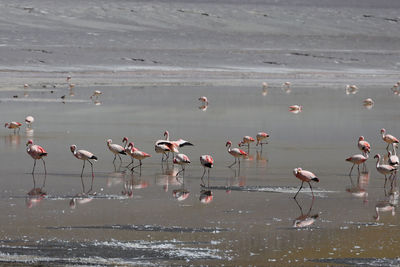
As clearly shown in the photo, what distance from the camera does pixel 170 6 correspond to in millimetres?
82938

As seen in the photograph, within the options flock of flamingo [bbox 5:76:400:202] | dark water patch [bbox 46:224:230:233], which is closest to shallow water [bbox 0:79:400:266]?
dark water patch [bbox 46:224:230:233]

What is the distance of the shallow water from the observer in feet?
25.3

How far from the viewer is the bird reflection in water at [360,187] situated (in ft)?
35.0

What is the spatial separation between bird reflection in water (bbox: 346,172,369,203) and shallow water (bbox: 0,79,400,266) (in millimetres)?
28

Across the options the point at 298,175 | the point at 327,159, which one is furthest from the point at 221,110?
the point at 298,175

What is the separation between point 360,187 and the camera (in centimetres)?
1125

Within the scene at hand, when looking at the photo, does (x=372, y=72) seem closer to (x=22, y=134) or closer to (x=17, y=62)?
(x=17, y=62)

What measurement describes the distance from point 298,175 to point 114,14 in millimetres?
64490

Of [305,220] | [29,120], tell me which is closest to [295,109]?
[29,120]

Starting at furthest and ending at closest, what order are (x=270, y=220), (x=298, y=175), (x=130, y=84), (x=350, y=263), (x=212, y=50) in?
(x=212, y=50)
(x=130, y=84)
(x=298, y=175)
(x=270, y=220)
(x=350, y=263)

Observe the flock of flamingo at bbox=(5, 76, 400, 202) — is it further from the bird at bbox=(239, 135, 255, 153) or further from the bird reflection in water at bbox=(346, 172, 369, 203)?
the bird reflection in water at bbox=(346, 172, 369, 203)

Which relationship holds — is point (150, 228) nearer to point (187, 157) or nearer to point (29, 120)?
point (187, 157)

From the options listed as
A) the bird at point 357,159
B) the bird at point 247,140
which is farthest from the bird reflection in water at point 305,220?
the bird at point 247,140

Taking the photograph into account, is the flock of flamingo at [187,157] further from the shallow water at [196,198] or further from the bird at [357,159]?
the shallow water at [196,198]
